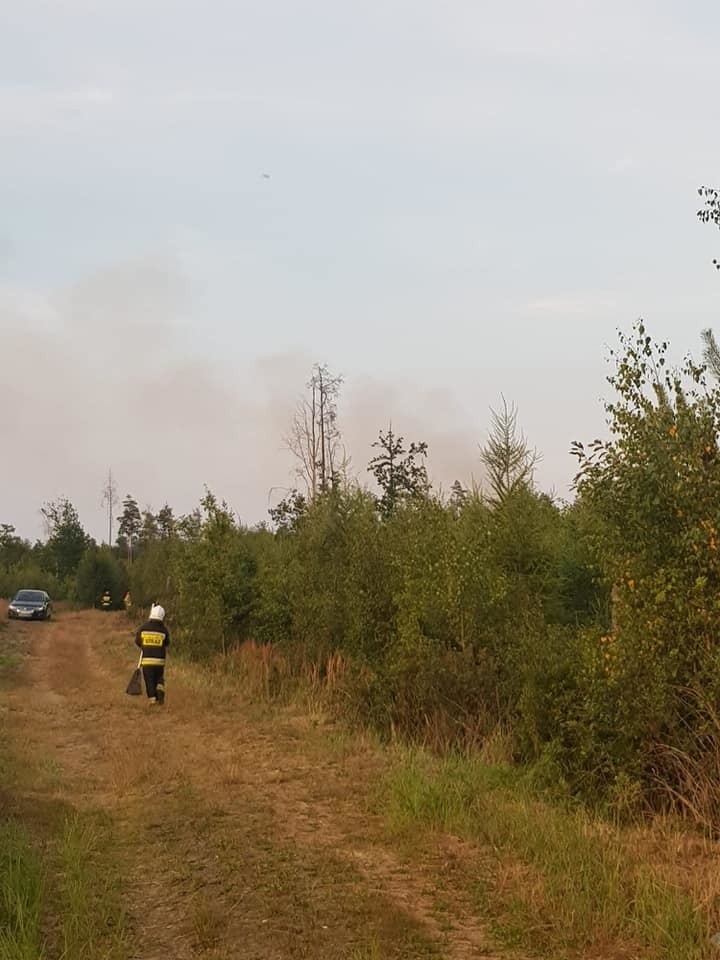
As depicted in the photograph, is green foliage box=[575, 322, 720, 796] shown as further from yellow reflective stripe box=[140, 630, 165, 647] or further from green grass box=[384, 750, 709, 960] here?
yellow reflective stripe box=[140, 630, 165, 647]

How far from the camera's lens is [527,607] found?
45.8ft

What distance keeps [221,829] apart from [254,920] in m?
2.22

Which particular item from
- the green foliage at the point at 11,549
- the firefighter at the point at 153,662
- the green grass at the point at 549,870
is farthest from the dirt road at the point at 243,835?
the green foliage at the point at 11,549

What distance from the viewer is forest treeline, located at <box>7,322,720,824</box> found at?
838 centimetres

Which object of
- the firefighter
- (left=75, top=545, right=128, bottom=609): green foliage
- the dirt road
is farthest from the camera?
(left=75, top=545, right=128, bottom=609): green foliage

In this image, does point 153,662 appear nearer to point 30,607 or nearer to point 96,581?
point 30,607

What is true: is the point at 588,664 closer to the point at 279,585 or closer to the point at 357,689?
the point at 357,689

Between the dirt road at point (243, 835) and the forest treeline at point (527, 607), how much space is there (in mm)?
1669

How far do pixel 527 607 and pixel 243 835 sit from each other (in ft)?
22.5

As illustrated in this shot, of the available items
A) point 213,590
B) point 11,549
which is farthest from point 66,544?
point 213,590

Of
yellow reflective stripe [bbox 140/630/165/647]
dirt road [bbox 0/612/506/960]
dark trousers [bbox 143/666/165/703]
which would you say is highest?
yellow reflective stripe [bbox 140/630/165/647]

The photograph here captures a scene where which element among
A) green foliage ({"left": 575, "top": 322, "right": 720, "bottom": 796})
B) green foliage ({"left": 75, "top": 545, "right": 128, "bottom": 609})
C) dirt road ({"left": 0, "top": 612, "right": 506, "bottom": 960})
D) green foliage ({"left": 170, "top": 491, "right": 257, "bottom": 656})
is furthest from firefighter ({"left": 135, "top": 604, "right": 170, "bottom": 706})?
green foliage ({"left": 75, "top": 545, "right": 128, "bottom": 609})

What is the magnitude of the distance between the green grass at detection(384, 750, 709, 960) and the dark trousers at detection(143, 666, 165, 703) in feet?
24.8

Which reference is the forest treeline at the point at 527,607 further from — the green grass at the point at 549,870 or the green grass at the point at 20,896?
the green grass at the point at 20,896
